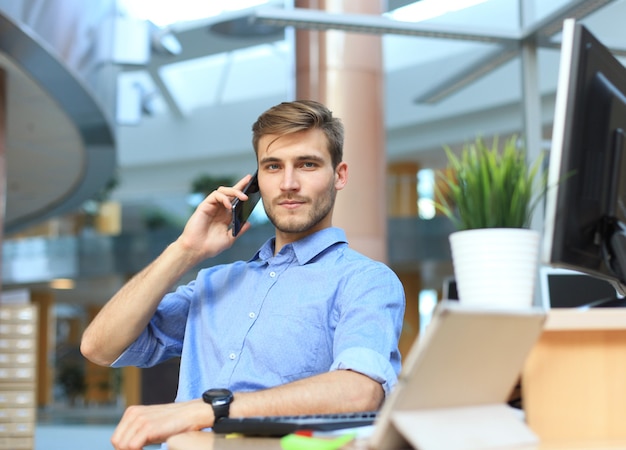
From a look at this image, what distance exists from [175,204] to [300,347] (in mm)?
16718

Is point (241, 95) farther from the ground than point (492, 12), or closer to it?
farther from the ground

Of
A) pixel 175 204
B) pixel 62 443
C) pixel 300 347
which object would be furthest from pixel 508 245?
pixel 175 204

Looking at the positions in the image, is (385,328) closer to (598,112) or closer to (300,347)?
(300,347)

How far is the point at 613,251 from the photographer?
1.35m

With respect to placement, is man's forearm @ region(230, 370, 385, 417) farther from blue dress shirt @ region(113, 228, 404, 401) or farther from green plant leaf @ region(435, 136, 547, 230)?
green plant leaf @ region(435, 136, 547, 230)

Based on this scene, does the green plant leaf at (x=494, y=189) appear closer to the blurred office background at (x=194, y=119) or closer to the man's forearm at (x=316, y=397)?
the blurred office background at (x=194, y=119)

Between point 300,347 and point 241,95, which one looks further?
point 241,95

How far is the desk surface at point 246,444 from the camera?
3.35 feet

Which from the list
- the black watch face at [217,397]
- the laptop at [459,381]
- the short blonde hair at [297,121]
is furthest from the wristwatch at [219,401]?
the short blonde hair at [297,121]

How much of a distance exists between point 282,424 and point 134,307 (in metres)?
0.75

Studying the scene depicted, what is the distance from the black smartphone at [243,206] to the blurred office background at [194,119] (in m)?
0.41

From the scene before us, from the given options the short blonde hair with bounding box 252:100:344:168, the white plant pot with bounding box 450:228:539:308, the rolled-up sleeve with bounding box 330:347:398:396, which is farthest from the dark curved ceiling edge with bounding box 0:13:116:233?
the white plant pot with bounding box 450:228:539:308

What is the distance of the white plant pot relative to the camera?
1139 millimetres

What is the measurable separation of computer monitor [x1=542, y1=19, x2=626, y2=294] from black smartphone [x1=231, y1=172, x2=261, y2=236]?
2.58 ft
